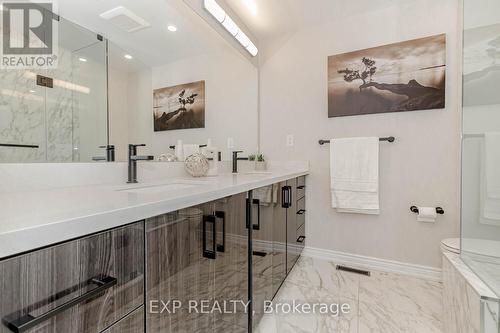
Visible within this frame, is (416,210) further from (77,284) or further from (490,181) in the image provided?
(77,284)

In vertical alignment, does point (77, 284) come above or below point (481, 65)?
below

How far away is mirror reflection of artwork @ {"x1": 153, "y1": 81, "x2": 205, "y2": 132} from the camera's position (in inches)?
53.9

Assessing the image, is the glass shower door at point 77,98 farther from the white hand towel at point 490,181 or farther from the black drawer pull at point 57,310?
the white hand towel at point 490,181

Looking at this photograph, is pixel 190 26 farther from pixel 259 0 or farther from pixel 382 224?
pixel 382 224

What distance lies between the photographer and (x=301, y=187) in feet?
6.79

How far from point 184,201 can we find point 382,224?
187 cm

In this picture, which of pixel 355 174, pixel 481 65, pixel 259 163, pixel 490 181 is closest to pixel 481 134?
pixel 490 181

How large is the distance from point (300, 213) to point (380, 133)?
3.12 ft

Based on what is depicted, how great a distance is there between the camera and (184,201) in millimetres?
662

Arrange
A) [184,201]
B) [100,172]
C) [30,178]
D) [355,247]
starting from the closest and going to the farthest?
[184,201] < [30,178] < [100,172] < [355,247]

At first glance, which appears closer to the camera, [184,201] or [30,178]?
[184,201]

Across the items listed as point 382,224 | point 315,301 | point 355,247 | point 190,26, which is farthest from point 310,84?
point 315,301

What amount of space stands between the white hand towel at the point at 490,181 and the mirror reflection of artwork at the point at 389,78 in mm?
592

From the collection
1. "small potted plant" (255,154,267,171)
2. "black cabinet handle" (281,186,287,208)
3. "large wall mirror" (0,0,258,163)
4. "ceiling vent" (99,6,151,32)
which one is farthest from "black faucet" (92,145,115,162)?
"small potted plant" (255,154,267,171)
